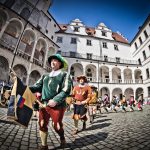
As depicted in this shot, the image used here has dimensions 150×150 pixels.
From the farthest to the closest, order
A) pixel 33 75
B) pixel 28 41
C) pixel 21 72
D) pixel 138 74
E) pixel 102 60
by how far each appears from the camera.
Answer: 1. pixel 138 74
2. pixel 102 60
3. pixel 28 41
4. pixel 33 75
5. pixel 21 72

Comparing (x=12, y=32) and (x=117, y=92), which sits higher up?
(x=12, y=32)

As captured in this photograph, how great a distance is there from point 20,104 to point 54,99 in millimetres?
647

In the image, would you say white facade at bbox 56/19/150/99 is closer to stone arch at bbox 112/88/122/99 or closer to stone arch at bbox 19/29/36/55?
stone arch at bbox 112/88/122/99

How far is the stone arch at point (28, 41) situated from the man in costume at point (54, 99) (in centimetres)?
1771

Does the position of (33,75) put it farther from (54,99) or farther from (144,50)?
(144,50)

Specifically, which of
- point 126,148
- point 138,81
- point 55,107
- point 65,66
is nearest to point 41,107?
point 55,107

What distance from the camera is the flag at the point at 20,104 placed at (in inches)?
91.2

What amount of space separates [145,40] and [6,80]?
26.4m

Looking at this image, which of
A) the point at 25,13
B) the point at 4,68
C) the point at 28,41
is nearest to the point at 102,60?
the point at 28,41

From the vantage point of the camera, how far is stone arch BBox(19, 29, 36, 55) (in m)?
18.9

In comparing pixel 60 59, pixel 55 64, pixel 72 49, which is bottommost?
pixel 55 64

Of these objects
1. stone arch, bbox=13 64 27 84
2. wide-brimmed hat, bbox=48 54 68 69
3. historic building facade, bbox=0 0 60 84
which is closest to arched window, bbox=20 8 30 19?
historic building facade, bbox=0 0 60 84

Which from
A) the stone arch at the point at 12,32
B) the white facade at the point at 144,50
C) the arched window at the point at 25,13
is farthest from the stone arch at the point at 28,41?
the white facade at the point at 144,50

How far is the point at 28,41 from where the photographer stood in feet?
65.9
